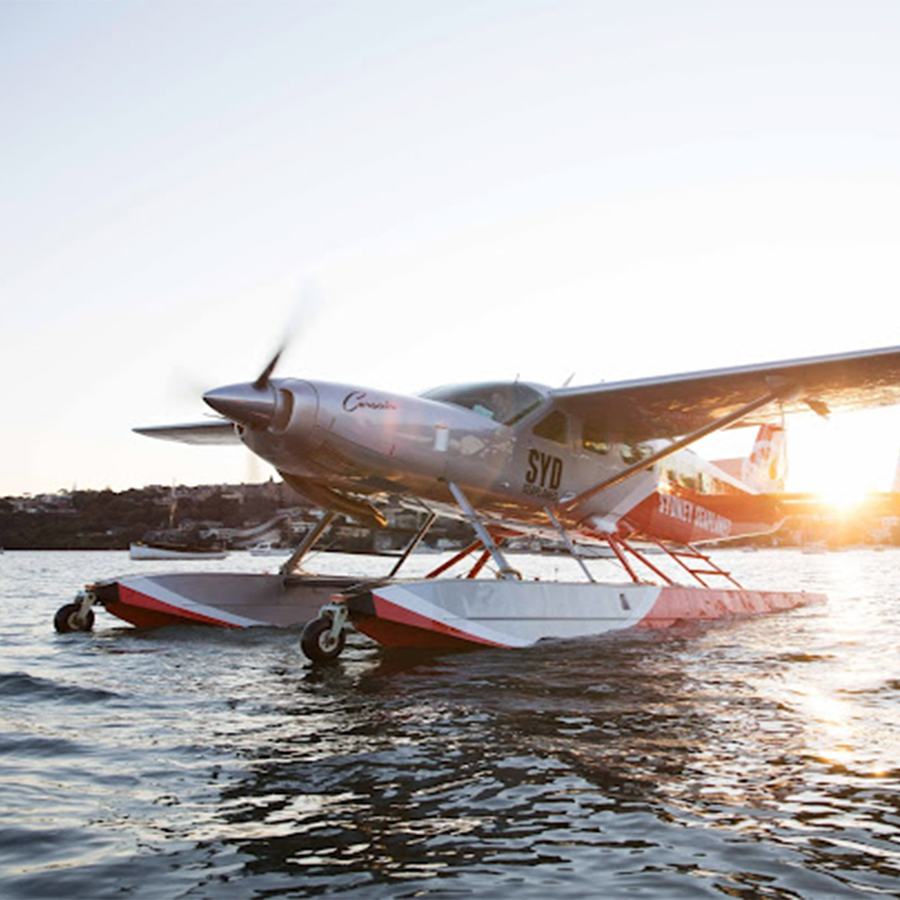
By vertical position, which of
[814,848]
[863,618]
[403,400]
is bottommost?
[863,618]

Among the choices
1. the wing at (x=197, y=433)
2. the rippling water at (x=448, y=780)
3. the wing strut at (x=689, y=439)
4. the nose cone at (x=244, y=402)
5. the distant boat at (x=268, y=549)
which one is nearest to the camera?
the rippling water at (x=448, y=780)

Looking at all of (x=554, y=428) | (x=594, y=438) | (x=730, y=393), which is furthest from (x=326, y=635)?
(x=730, y=393)

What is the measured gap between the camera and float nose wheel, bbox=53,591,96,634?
12031 mm

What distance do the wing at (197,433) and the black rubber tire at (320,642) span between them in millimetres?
5811

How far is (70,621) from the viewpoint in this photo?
39.7ft

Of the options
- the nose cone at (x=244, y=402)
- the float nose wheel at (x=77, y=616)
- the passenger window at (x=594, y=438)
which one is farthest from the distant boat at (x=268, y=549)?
the nose cone at (x=244, y=402)

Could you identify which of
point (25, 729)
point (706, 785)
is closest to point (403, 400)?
point (25, 729)

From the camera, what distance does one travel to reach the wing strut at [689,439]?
11047 mm

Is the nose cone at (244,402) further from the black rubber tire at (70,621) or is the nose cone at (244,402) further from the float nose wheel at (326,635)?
the black rubber tire at (70,621)

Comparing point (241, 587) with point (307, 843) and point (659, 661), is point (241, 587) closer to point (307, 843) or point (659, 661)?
point (659, 661)

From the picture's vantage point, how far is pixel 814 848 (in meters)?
3.63

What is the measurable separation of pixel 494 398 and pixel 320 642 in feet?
12.8

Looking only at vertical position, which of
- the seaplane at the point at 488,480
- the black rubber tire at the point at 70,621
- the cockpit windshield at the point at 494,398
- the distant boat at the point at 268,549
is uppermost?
the cockpit windshield at the point at 494,398

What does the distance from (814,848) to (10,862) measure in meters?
3.14
